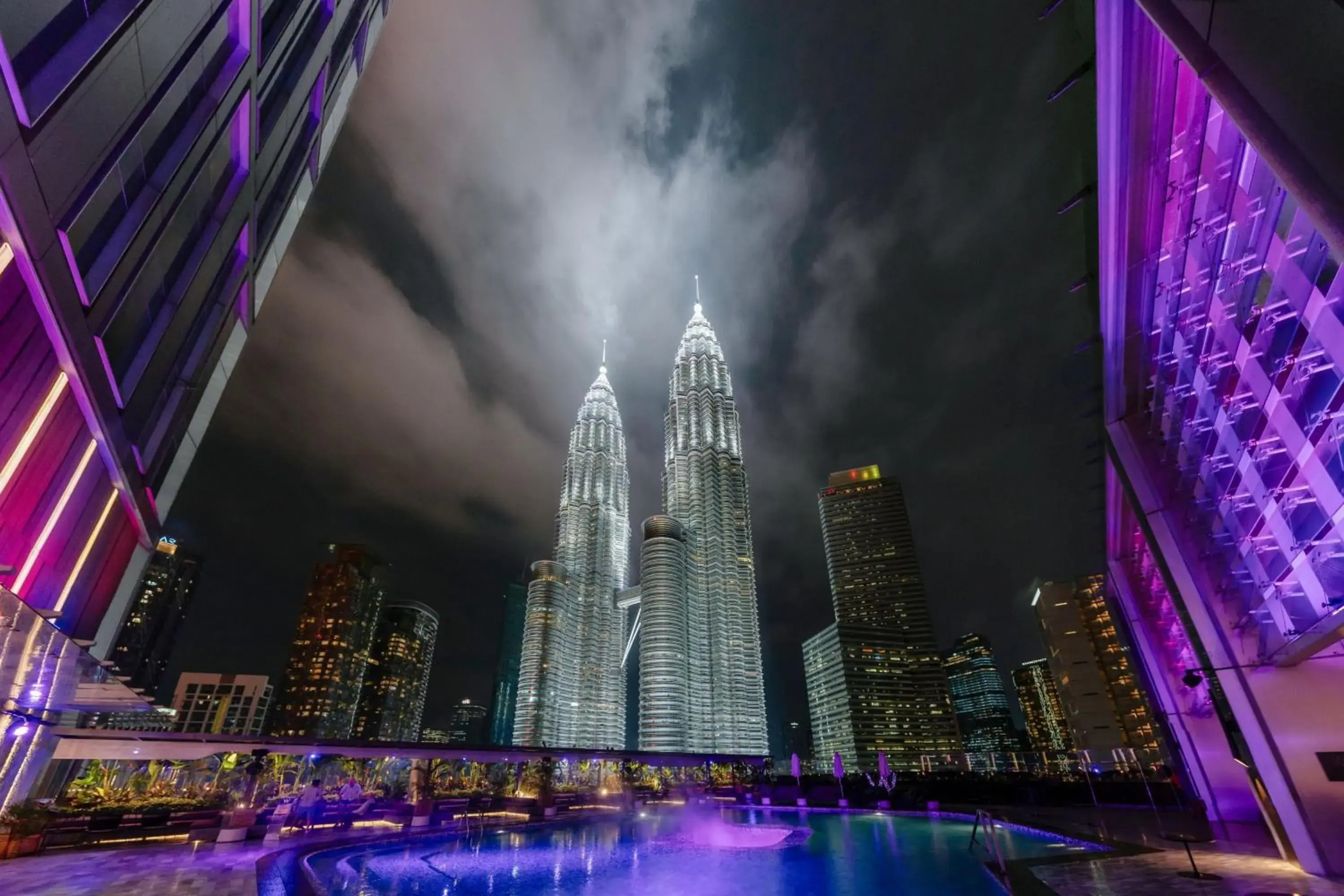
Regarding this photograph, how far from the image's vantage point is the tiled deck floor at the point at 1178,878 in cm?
1071

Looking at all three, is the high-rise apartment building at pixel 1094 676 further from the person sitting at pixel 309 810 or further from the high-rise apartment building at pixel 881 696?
the person sitting at pixel 309 810

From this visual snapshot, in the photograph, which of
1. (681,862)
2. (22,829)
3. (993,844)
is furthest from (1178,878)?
(22,829)

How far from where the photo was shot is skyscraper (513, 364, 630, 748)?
138500mm

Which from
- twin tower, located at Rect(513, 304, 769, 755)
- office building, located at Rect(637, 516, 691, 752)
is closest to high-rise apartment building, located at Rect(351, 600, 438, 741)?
twin tower, located at Rect(513, 304, 769, 755)

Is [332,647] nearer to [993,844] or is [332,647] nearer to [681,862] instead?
[681,862]

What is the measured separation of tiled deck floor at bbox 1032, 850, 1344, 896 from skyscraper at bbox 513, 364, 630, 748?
135197 mm

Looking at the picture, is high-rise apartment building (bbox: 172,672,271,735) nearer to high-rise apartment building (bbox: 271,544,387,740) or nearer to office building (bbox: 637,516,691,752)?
high-rise apartment building (bbox: 271,544,387,740)

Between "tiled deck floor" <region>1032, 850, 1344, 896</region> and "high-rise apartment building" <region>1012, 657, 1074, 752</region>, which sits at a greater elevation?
"high-rise apartment building" <region>1012, 657, 1074, 752</region>

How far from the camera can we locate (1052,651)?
106 meters

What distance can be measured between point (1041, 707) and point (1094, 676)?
76.8m

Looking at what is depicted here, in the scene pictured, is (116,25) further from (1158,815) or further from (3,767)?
(1158,815)

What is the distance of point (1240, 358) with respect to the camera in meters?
11.4

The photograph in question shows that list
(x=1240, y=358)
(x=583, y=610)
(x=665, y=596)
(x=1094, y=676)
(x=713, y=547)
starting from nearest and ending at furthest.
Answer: (x=1240, y=358) → (x=1094, y=676) → (x=665, y=596) → (x=713, y=547) → (x=583, y=610)

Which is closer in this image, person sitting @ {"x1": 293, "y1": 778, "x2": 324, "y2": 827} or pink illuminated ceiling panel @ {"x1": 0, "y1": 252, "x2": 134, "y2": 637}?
pink illuminated ceiling panel @ {"x1": 0, "y1": 252, "x2": 134, "y2": 637}
